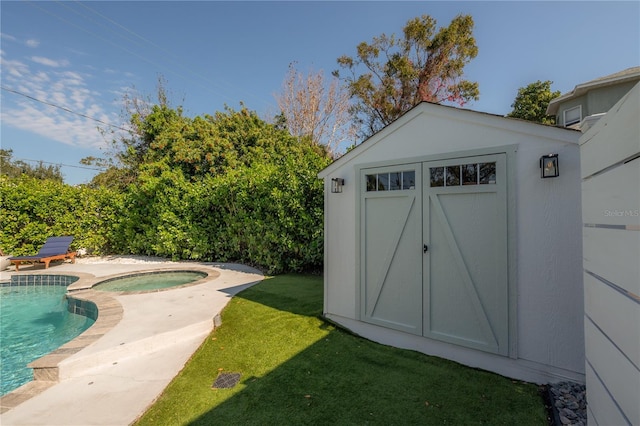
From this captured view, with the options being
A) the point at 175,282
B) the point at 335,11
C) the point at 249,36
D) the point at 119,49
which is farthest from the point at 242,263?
the point at 119,49

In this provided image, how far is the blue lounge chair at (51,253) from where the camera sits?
10522 millimetres

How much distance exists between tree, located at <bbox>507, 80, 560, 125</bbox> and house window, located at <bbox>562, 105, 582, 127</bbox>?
6.29m

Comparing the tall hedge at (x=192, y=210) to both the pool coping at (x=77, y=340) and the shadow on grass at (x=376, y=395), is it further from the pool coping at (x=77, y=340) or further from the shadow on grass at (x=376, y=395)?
the shadow on grass at (x=376, y=395)

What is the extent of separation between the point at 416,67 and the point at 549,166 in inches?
716

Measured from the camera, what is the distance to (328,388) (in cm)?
348

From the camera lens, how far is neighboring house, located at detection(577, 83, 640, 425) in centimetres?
128

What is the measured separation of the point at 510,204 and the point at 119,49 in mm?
20183

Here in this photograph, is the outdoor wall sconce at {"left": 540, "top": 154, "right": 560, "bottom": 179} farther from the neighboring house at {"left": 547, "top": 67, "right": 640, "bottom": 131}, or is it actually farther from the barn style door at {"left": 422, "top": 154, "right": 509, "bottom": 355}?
the neighboring house at {"left": 547, "top": 67, "right": 640, "bottom": 131}

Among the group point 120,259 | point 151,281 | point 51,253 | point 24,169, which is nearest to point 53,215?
point 51,253

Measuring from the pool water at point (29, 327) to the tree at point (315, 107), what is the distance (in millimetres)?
17752

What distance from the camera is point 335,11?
1145 cm

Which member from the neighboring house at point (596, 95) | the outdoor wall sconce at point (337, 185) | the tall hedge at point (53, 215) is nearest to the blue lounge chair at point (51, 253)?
Answer: the tall hedge at point (53, 215)

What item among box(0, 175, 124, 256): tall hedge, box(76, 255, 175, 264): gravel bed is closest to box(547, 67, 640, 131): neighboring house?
box(76, 255, 175, 264): gravel bed

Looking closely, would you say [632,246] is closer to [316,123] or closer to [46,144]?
[316,123]
